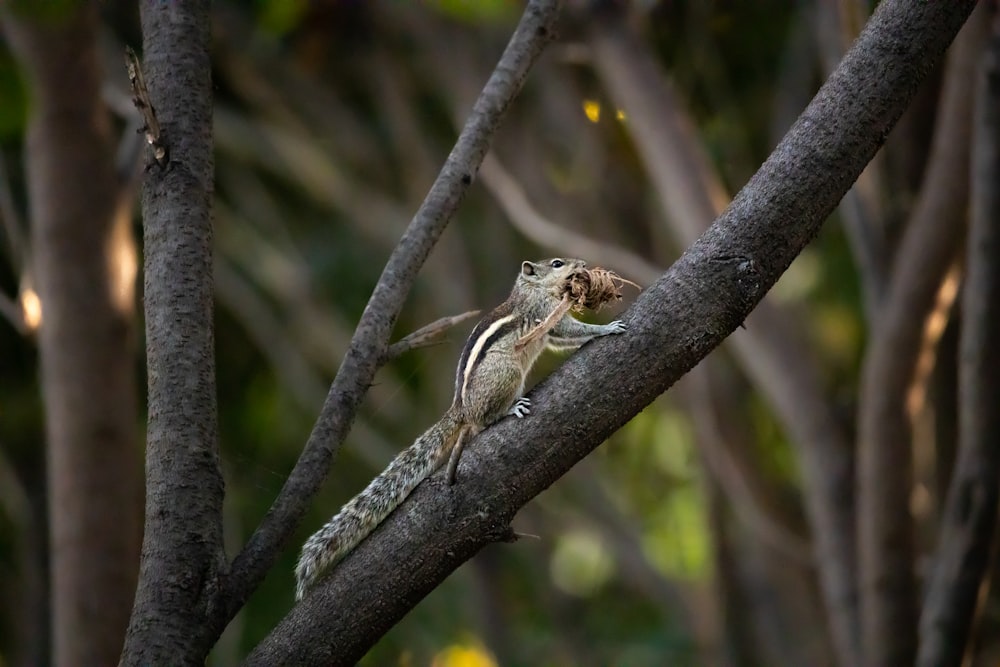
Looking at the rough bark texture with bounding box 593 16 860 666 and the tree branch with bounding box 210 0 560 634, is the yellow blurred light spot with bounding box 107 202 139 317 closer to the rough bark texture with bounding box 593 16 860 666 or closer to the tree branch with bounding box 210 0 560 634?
the tree branch with bounding box 210 0 560 634

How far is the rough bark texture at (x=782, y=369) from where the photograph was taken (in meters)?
5.45

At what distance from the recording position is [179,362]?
2.84 metres

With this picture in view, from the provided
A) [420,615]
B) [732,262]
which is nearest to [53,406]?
[732,262]

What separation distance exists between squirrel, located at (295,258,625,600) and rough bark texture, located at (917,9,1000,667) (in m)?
1.57

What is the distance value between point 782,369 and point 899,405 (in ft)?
2.49

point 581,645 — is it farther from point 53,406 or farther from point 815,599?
point 53,406

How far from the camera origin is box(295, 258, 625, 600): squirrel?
2959 millimetres

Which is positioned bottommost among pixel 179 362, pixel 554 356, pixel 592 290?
A: pixel 179 362

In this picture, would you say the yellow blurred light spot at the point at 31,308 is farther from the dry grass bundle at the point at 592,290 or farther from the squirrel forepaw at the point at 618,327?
the squirrel forepaw at the point at 618,327

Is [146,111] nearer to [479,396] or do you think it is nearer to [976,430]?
[479,396]

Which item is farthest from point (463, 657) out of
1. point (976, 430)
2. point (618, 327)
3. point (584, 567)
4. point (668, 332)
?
point (668, 332)

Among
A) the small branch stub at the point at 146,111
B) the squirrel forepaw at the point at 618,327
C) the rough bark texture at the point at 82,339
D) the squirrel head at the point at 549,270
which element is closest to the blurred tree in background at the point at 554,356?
the rough bark texture at the point at 82,339

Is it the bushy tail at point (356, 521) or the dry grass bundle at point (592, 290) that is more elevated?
the dry grass bundle at point (592, 290)

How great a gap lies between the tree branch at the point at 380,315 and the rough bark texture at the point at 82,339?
5.44 ft
